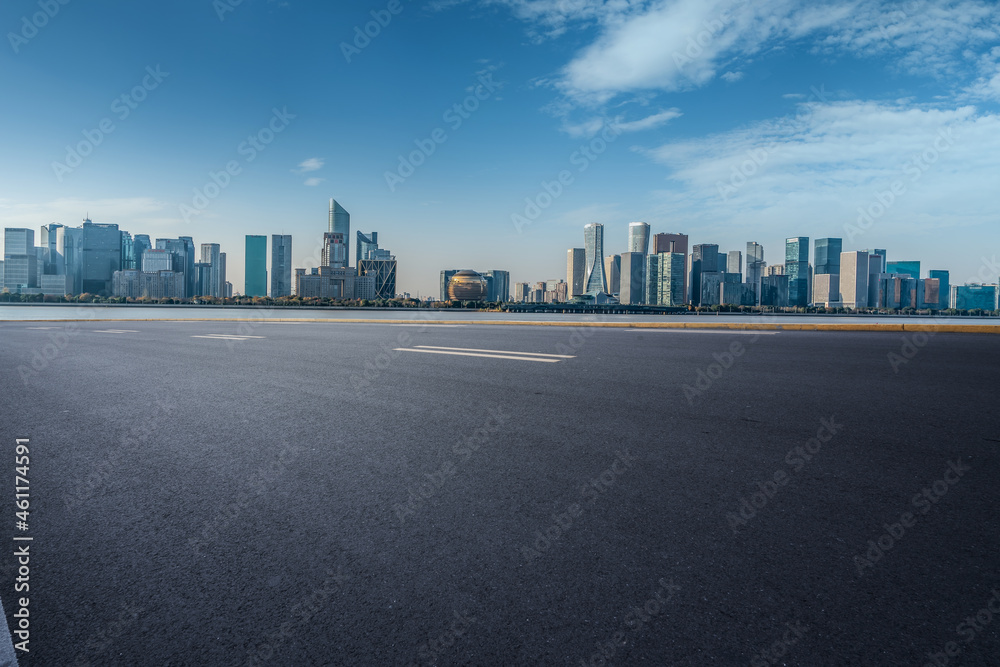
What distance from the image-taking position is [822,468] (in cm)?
358

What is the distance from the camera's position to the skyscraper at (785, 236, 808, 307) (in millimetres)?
87188

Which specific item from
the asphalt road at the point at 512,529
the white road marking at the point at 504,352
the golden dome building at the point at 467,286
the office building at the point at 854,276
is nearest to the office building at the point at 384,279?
the golden dome building at the point at 467,286

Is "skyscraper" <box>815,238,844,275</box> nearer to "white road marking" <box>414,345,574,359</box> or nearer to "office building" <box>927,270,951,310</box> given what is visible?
"office building" <box>927,270,951,310</box>

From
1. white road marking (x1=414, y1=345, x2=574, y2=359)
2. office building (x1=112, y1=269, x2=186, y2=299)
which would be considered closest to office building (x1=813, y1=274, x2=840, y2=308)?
white road marking (x1=414, y1=345, x2=574, y2=359)

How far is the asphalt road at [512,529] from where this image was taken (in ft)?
6.07

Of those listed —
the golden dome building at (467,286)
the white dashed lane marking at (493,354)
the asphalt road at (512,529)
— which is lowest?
the asphalt road at (512,529)

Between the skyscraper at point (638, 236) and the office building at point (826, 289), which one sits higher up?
the skyscraper at point (638, 236)

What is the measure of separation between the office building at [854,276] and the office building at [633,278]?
141ft

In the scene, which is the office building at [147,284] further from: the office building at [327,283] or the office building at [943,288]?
the office building at [943,288]

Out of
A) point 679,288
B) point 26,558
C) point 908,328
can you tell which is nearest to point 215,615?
point 26,558

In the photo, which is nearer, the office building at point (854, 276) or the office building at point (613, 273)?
the office building at point (854, 276)

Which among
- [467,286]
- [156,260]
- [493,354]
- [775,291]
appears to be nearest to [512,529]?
[493,354]

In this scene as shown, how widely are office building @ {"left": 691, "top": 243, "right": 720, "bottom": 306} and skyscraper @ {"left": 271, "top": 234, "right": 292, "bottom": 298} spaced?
7820cm

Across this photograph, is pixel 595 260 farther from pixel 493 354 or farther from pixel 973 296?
pixel 493 354
